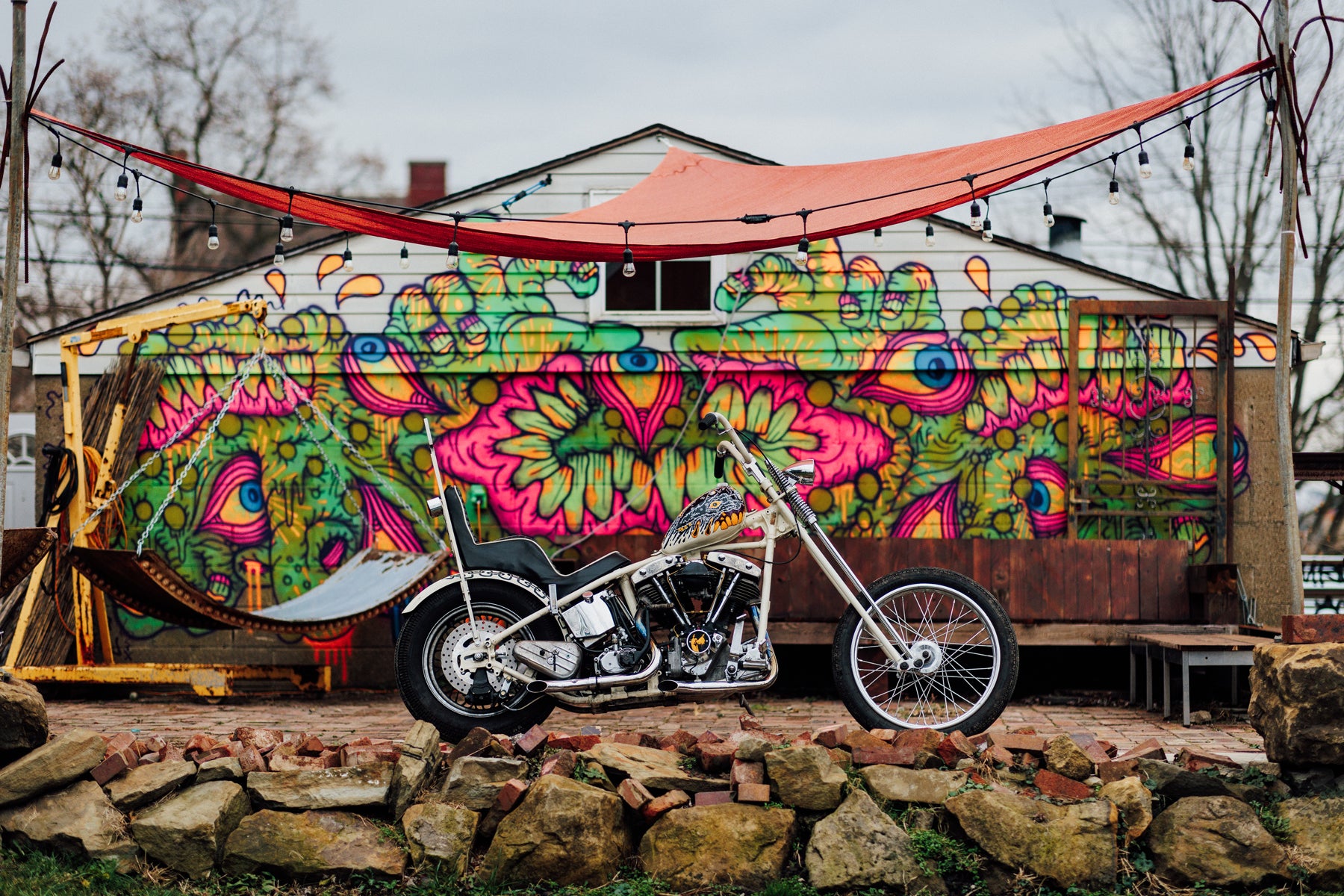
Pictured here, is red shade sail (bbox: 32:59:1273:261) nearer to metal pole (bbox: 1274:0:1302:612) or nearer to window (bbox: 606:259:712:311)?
metal pole (bbox: 1274:0:1302:612)

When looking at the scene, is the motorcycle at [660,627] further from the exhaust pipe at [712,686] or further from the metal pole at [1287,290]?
the metal pole at [1287,290]

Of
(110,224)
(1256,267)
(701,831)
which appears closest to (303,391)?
(701,831)

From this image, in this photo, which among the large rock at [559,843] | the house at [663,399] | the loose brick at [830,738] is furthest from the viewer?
the house at [663,399]

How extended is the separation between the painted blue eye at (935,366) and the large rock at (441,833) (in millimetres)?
5313

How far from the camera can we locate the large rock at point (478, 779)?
Answer: 4.44 metres

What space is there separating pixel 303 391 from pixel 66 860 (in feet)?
16.7

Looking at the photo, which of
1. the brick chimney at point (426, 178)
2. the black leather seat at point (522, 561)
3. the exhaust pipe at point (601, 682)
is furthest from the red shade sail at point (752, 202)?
the brick chimney at point (426, 178)

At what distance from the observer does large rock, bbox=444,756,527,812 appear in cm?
444

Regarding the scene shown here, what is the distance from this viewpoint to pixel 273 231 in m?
22.6

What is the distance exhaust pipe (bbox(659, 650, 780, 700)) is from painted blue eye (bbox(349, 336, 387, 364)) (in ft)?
15.5

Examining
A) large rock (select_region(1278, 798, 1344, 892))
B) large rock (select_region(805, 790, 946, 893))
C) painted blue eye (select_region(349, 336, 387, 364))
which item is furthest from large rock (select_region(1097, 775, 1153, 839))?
painted blue eye (select_region(349, 336, 387, 364))

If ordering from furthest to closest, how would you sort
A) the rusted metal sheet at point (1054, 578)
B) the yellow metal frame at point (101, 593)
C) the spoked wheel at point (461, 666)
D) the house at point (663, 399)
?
the house at point (663, 399) → the rusted metal sheet at point (1054, 578) → the yellow metal frame at point (101, 593) → the spoked wheel at point (461, 666)

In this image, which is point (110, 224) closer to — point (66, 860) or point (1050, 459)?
point (1050, 459)

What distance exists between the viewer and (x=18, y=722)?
177 inches
